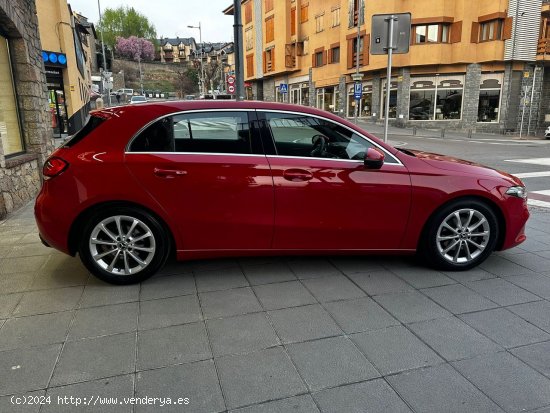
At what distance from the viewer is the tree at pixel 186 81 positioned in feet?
343

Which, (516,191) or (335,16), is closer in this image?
(516,191)

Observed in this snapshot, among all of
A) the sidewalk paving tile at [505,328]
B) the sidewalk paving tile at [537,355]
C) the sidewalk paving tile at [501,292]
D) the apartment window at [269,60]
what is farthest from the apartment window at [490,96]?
the sidewalk paving tile at [537,355]

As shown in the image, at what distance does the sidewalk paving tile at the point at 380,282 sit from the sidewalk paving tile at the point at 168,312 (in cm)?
149

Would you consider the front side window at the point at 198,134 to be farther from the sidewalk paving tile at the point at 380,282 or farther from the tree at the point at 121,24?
the tree at the point at 121,24

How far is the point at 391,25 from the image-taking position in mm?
6777

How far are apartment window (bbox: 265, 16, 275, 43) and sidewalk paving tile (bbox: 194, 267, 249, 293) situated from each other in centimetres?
4522

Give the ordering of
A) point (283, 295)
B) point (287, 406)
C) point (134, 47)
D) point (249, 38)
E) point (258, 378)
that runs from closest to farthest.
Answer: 1. point (287, 406)
2. point (258, 378)
3. point (283, 295)
4. point (249, 38)
5. point (134, 47)

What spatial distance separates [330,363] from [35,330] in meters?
2.14

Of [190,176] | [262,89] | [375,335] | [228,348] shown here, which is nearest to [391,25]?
[190,176]

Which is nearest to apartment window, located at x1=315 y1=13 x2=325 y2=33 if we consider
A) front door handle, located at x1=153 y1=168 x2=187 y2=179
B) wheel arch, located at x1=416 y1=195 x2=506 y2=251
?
wheel arch, located at x1=416 y1=195 x2=506 y2=251

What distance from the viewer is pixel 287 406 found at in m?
2.27

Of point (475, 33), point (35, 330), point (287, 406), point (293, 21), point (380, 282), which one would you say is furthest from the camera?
point (293, 21)

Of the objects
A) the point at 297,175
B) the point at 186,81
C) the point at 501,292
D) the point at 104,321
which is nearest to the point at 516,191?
the point at 501,292

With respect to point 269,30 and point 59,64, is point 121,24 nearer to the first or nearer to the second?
point 269,30
